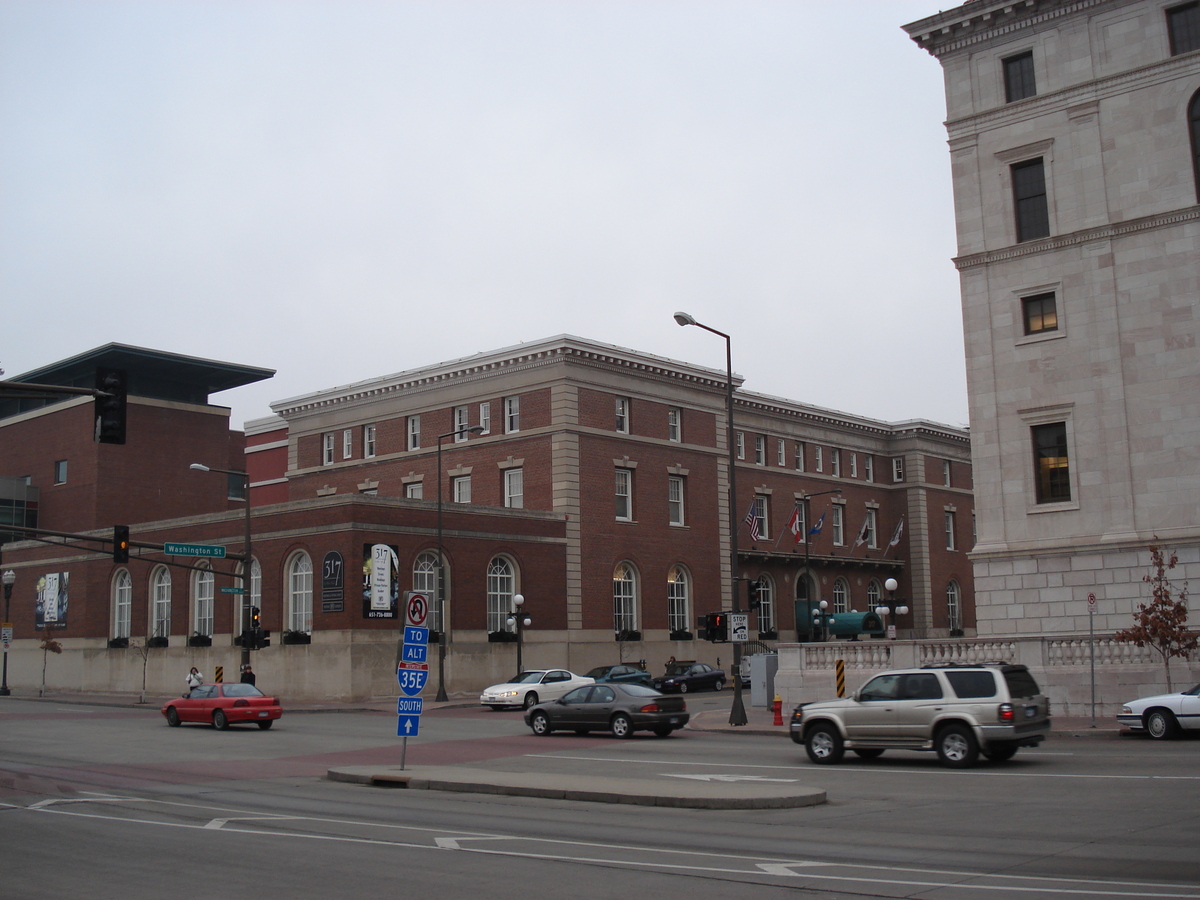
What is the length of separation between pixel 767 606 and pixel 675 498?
10.8 m

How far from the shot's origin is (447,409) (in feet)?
203

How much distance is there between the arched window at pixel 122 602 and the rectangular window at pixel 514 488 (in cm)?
2086

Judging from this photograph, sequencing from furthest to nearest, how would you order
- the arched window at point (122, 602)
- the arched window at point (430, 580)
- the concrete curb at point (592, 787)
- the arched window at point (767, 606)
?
1. the arched window at point (767, 606)
2. the arched window at point (122, 602)
3. the arched window at point (430, 580)
4. the concrete curb at point (592, 787)

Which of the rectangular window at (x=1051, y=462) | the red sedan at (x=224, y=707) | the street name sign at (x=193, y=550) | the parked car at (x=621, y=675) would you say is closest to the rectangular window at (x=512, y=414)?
the parked car at (x=621, y=675)

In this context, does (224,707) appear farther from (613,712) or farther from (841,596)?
(841,596)

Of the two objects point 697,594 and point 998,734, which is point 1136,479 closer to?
point 998,734

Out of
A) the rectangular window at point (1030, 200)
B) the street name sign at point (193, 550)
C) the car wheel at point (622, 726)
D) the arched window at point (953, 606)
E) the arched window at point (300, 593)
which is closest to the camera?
the car wheel at point (622, 726)

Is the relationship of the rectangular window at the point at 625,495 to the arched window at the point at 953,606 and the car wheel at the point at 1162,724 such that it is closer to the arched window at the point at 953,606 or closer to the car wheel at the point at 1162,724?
the arched window at the point at 953,606

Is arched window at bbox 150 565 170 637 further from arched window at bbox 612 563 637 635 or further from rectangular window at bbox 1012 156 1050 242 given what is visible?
rectangular window at bbox 1012 156 1050 242

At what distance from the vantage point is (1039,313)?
36719 mm

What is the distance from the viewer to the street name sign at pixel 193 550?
43.4m

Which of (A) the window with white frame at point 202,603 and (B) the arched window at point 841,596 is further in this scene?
(B) the arched window at point 841,596

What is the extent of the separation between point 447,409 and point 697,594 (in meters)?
17.0

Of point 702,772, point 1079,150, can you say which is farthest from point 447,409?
point 702,772
